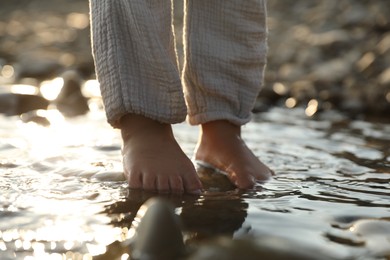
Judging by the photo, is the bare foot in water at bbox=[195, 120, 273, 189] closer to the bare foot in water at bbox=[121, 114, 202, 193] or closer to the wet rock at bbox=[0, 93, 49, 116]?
the bare foot in water at bbox=[121, 114, 202, 193]

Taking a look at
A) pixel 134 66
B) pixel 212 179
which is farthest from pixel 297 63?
pixel 134 66

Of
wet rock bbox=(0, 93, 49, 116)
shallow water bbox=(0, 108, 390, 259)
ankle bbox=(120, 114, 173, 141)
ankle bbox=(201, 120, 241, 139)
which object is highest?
wet rock bbox=(0, 93, 49, 116)

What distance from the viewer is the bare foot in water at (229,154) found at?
5.49 ft

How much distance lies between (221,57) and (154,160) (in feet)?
1.12

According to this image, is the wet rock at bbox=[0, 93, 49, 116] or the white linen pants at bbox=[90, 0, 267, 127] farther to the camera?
the wet rock at bbox=[0, 93, 49, 116]

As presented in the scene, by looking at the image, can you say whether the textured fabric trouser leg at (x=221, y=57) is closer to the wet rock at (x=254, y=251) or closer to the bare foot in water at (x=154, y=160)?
the bare foot in water at (x=154, y=160)

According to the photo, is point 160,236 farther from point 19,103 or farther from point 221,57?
point 19,103

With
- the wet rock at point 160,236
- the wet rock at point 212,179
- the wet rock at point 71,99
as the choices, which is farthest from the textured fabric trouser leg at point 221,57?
the wet rock at point 71,99

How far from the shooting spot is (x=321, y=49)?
4.02 metres

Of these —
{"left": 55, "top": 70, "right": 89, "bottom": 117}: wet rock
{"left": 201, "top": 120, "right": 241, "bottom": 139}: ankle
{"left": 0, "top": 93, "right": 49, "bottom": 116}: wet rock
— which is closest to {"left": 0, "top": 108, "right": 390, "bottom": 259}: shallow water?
{"left": 201, "top": 120, "right": 241, "bottom": 139}: ankle

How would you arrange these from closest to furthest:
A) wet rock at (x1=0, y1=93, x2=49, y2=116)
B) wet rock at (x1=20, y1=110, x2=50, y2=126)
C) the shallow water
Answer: the shallow water, wet rock at (x1=20, y1=110, x2=50, y2=126), wet rock at (x1=0, y1=93, x2=49, y2=116)

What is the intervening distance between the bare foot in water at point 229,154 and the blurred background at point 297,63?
1.10 meters

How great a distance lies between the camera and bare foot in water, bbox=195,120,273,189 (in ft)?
5.49

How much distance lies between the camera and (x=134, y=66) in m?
1.59
